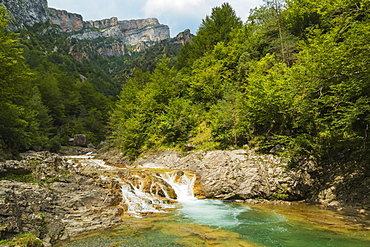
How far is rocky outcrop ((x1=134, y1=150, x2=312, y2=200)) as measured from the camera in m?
11.2

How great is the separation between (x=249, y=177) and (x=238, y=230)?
5.50 metres

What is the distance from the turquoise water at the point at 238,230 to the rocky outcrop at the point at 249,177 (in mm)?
1448

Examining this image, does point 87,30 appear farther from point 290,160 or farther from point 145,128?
point 290,160

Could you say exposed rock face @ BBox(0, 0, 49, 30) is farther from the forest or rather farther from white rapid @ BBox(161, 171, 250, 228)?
white rapid @ BBox(161, 171, 250, 228)

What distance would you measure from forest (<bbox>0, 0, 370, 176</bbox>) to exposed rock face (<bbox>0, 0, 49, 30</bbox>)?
249 ft

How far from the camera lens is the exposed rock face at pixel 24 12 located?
283 feet

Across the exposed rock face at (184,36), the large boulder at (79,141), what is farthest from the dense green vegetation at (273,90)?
the exposed rock face at (184,36)

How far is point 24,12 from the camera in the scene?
4018 inches

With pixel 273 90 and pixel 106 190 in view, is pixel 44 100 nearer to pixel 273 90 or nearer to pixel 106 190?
pixel 106 190

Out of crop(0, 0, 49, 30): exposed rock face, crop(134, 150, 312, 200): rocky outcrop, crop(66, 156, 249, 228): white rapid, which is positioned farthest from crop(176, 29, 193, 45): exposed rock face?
crop(66, 156, 249, 228): white rapid

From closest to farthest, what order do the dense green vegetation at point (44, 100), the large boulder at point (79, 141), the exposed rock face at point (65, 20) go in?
the dense green vegetation at point (44, 100) → the large boulder at point (79, 141) → the exposed rock face at point (65, 20)

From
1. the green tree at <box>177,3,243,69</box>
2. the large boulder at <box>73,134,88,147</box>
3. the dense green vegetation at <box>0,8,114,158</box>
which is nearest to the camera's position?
the dense green vegetation at <box>0,8,114,158</box>

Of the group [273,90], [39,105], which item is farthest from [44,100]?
[273,90]

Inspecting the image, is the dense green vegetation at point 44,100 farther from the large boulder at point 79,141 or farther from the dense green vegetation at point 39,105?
the large boulder at point 79,141
